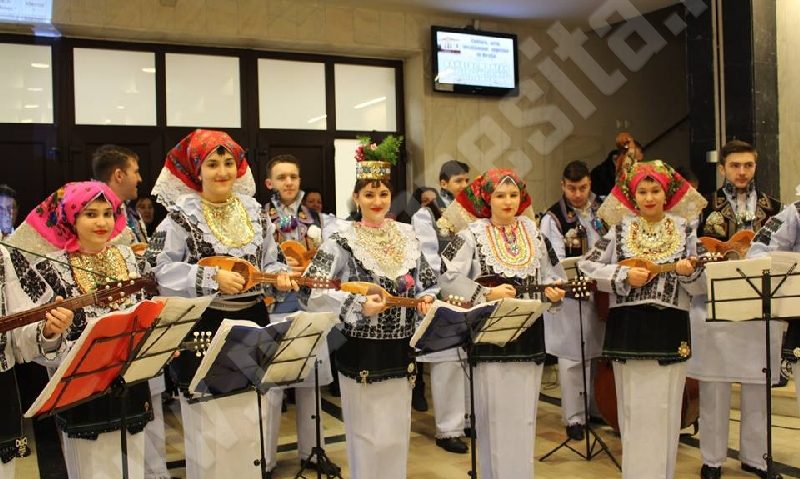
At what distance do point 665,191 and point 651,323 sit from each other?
702mm

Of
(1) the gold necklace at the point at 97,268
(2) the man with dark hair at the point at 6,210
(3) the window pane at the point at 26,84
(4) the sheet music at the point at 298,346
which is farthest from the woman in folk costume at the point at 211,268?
(3) the window pane at the point at 26,84

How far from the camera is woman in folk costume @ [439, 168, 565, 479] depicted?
4066 mm

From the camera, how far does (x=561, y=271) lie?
4359 millimetres

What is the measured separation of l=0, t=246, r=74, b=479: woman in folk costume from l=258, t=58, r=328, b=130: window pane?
618 cm

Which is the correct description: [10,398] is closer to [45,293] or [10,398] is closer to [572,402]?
[45,293]

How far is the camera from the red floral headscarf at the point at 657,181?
4.29 meters

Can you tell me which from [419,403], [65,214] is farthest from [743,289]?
[419,403]

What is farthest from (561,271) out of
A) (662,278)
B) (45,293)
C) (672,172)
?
(45,293)

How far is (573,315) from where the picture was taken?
5.80 m

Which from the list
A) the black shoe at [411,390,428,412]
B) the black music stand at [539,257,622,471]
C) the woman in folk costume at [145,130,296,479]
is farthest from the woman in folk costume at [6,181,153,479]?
the black shoe at [411,390,428,412]

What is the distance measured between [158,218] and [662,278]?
5906 mm

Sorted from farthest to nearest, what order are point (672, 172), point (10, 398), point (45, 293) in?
point (672, 172) < point (45, 293) < point (10, 398)

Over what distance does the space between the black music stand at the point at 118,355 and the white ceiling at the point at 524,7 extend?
21.4 feet

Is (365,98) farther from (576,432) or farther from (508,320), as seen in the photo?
(508,320)
